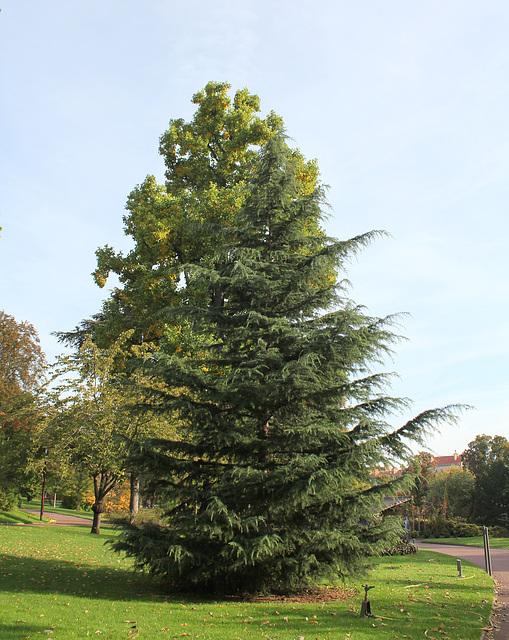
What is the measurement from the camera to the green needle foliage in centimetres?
884

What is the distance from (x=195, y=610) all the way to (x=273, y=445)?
3.13m

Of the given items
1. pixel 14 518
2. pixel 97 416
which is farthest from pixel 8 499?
pixel 97 416

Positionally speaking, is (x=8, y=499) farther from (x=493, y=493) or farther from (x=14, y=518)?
(x=493, y=493)

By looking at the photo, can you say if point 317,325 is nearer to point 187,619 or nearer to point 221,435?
point 221,435

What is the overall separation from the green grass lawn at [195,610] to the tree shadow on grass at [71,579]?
2 cm

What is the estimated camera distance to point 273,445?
966 centimetres

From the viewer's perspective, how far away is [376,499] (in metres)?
9.45

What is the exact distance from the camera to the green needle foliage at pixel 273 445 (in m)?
8.84

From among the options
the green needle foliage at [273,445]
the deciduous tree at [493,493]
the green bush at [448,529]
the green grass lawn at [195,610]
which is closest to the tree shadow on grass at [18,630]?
the green grass lawn at [195,610]

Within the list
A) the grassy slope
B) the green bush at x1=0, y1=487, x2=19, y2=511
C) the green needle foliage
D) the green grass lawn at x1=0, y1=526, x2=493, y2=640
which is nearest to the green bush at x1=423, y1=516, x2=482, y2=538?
the green grass lawn at x1=0, y1=526, x2=493, y2=640

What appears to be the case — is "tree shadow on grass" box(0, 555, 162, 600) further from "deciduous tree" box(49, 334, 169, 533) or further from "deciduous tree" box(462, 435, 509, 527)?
"deciduous tree" box(462, 435, 509, 527)

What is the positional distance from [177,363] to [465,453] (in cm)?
6527

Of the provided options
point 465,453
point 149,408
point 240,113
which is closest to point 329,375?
point 149,408

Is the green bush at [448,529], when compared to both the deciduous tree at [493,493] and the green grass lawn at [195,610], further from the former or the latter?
the green grass lawn at [195,610]
